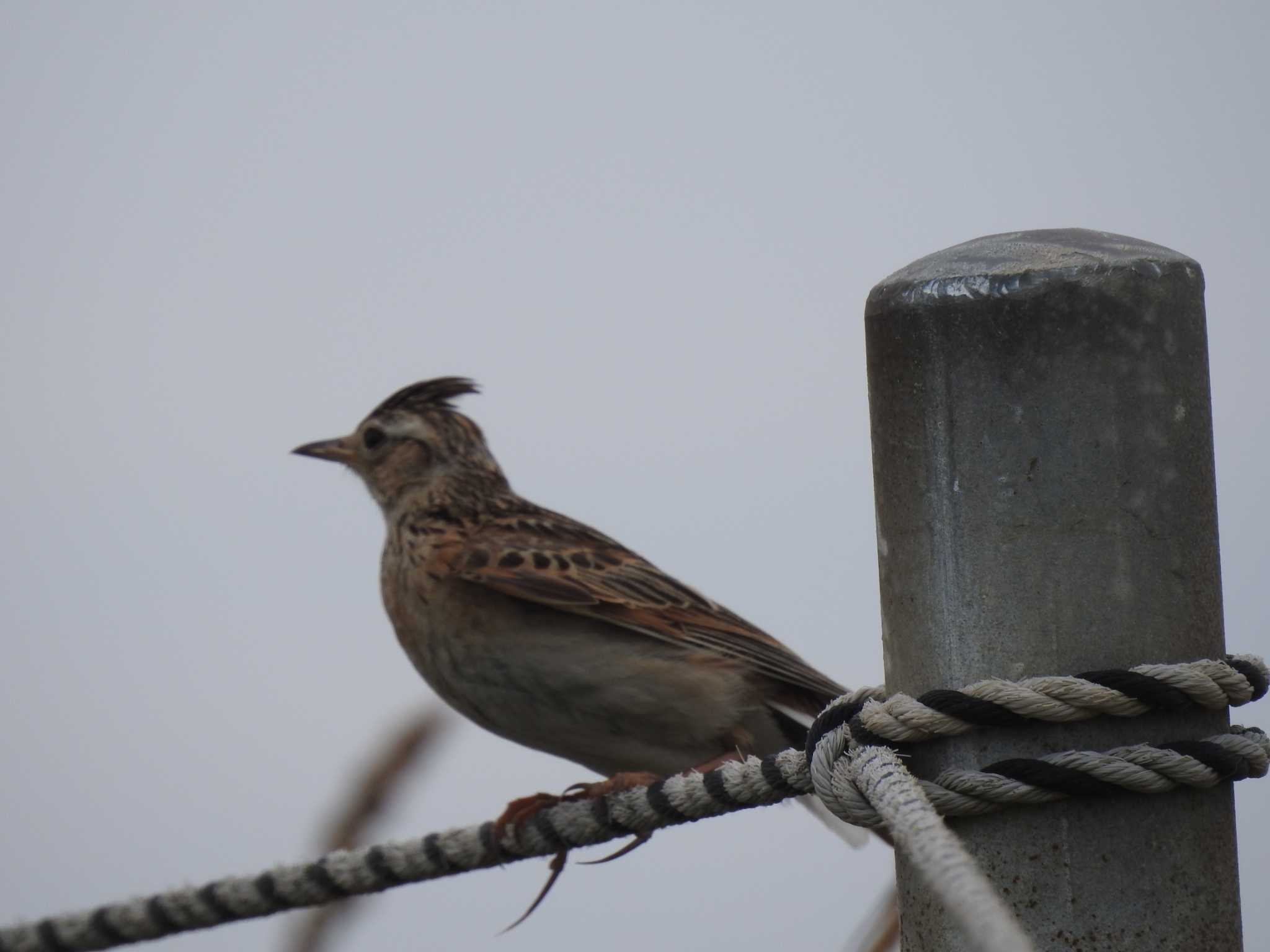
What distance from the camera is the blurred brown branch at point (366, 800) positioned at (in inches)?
141

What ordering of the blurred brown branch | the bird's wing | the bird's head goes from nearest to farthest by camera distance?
the blurred brown branch
the bird's wing
the bird's head

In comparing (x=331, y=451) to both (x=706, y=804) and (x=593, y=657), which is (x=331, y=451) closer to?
(x=593, y=657)

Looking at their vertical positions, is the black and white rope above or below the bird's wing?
above

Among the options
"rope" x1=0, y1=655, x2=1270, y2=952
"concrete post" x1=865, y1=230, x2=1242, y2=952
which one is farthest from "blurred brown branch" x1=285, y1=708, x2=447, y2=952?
"concrete post" x1=865, y1=230, x2=1242, y2=952

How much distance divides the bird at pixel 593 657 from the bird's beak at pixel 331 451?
114 centimetres

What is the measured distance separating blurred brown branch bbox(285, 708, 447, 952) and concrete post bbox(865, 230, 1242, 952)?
129 centimetres

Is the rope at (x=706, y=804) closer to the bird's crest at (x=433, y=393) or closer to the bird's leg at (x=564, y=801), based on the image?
the bird's leg at (x=564, y=801)

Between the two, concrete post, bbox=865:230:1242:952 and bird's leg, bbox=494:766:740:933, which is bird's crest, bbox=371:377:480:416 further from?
concrete post, bbox=865:230:1242:952

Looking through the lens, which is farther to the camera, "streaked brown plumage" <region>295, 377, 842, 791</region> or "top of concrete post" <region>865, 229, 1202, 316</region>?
"streaked brown plumage" <region>295, 377, 842, 791</region>

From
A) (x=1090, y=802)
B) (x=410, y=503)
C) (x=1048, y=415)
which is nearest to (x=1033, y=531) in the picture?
(x=1048, y=415)

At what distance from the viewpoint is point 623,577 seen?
6773 millimetres

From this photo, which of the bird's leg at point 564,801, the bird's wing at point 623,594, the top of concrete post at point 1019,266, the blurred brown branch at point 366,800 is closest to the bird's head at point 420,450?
the bird's wing at point 623,594

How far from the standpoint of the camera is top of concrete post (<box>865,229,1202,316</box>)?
2.80 metres

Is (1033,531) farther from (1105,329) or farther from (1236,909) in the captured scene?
(1236,909)
